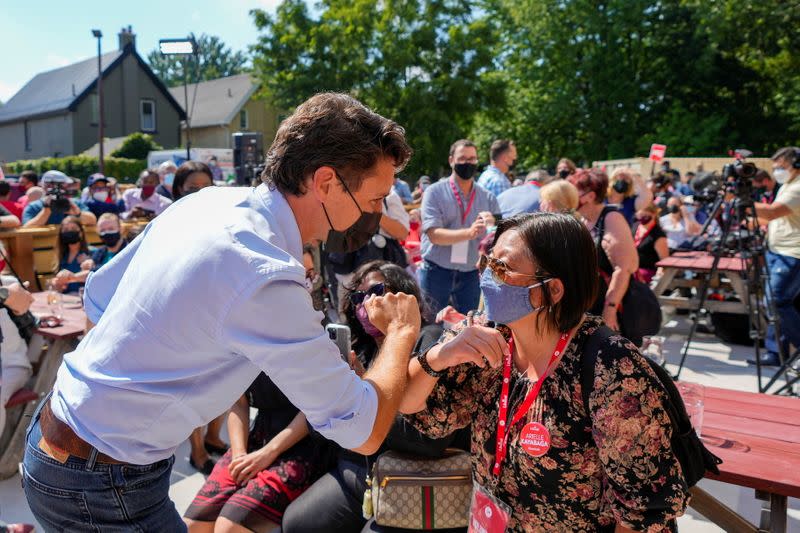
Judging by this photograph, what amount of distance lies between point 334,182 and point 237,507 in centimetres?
166

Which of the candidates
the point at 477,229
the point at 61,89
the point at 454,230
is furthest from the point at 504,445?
the point at 61,89

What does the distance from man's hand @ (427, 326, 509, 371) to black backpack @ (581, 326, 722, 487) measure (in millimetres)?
253

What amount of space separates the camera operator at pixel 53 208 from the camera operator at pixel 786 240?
7157mm

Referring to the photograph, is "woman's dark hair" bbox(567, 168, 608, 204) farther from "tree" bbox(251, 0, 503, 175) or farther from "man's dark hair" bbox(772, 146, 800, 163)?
"tree" bbox(251, 0, 503, 175)

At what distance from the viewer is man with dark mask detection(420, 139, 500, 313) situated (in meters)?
5.29

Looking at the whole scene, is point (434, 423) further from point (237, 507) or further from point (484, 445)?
point (237, 507)

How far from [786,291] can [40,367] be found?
620 cm

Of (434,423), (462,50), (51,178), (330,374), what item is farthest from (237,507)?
(462,50)

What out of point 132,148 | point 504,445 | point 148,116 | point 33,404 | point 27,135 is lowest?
point 33,404

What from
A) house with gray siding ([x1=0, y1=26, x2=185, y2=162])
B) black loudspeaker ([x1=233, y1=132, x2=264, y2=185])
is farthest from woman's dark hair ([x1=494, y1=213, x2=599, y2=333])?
house with gray siding ([x1=0, y1=26, x2=185, y2=162])

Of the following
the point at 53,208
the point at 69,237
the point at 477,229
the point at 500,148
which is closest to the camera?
the point at 477,229

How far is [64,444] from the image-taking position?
1.56m

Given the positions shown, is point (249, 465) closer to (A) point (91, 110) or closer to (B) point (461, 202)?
(B) point (461, 202)

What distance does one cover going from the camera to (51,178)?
24.3ft
